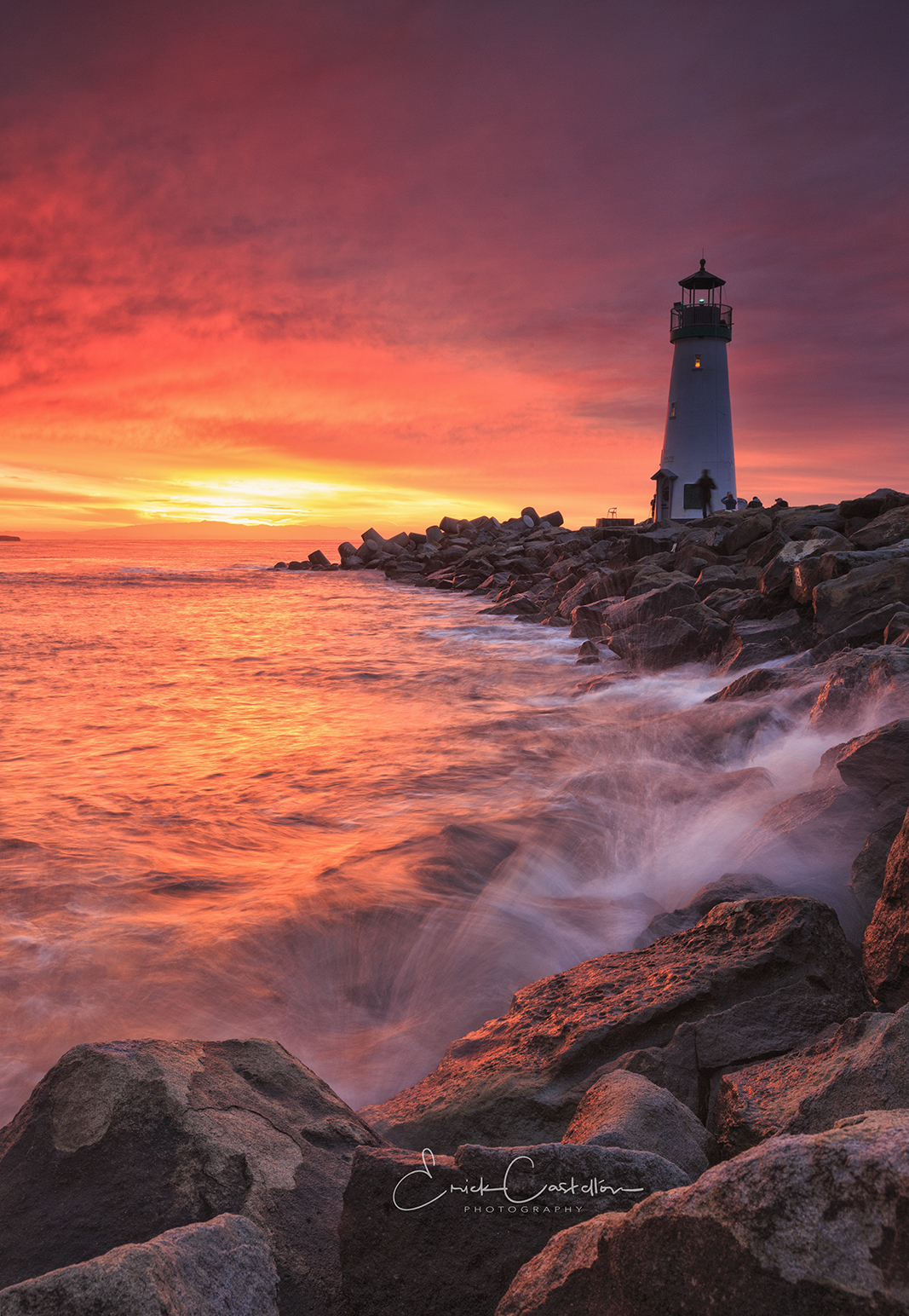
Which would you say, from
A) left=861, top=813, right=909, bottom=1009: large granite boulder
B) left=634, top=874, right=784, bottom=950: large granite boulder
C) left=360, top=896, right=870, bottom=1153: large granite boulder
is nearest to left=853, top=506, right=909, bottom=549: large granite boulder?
left=634, top=874, right=784, bottom=950: large granite boulder

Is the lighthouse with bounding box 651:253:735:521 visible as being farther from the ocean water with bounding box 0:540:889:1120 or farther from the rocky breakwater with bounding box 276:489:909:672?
the ocean water with bounding box 0:540:889:1120

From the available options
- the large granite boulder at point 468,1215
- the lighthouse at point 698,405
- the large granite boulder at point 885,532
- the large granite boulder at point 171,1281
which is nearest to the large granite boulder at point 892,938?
the large granite boulder at point 468,1215

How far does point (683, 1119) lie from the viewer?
175cm

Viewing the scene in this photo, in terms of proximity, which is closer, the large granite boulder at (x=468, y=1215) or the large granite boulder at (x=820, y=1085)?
the large granite boulder at (x=468, y=1215)

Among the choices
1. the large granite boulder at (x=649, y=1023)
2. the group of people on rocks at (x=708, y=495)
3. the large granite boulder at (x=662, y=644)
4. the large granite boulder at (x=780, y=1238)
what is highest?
the group of people on rocks at (x=708, y=495)

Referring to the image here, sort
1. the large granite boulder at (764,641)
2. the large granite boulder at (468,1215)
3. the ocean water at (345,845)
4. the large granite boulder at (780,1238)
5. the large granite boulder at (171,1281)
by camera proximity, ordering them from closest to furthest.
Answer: the large granite boulder at (780,1238) < the large granite boulder at (171,1281) < the large granite boulder at (468,1215) < the ocean water at (345,845) < the large granite boulder at (764,641)

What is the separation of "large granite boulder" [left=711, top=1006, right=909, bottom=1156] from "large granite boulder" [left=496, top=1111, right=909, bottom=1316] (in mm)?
612

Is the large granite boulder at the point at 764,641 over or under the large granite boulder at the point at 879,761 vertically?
over

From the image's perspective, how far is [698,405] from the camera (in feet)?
106

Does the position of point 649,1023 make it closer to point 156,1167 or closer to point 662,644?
point 156,1167

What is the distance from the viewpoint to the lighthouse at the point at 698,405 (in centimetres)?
3194

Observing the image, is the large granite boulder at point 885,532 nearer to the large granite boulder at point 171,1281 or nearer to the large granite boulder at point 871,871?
the large granite boulder at point 871,871

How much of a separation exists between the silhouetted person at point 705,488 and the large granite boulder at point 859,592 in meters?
25.2

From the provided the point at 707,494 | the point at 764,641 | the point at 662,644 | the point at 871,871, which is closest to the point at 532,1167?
the point at 871,871
